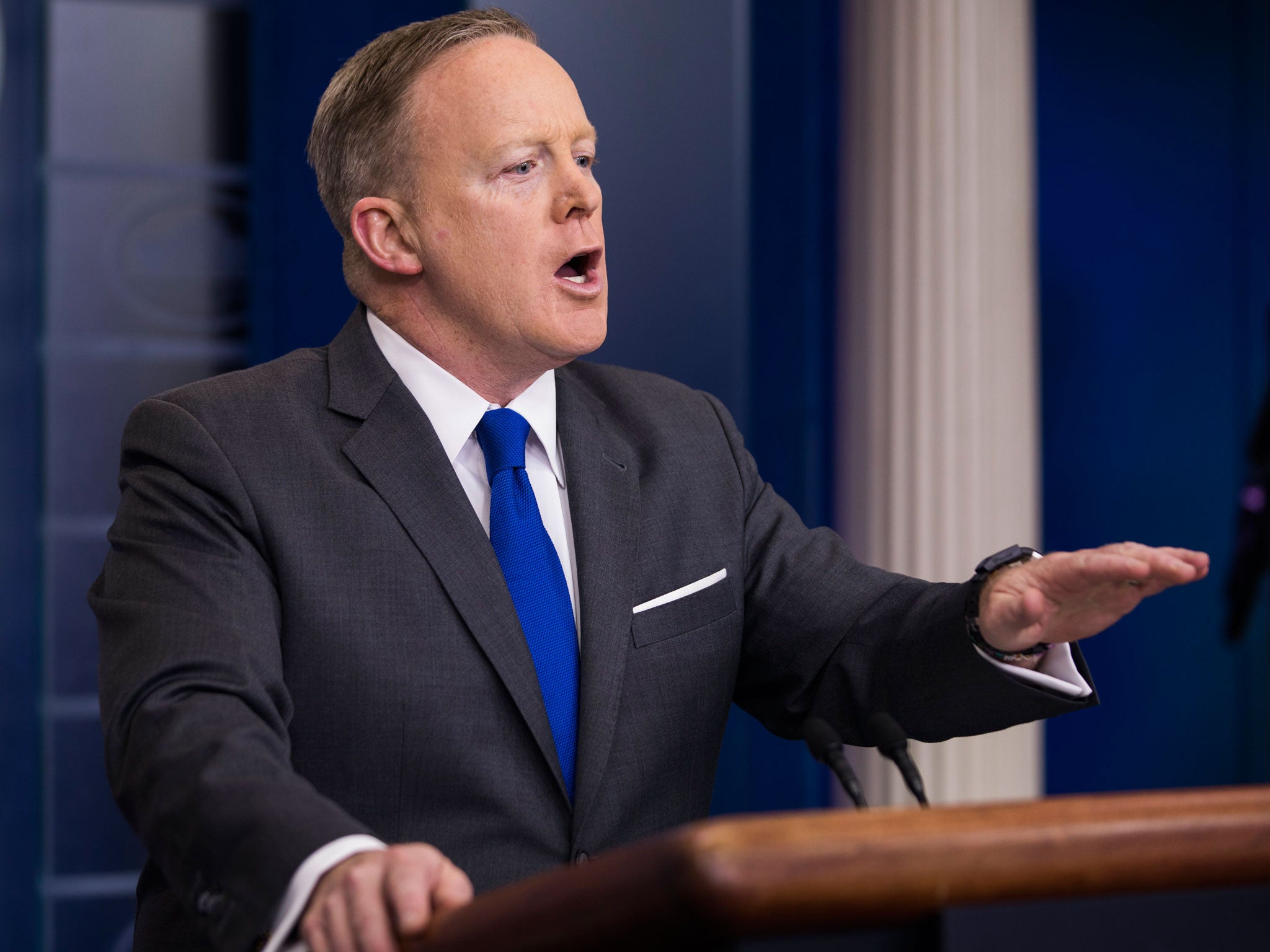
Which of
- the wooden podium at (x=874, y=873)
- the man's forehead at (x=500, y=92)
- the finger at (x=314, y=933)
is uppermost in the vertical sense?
the man's forehead at (x=500, y=92)

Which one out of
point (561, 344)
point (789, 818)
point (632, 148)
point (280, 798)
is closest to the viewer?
point (789, 818)

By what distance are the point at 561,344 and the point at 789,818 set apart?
917 mm

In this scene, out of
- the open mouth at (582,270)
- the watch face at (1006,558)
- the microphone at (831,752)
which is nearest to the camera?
the microphone at (831,752)

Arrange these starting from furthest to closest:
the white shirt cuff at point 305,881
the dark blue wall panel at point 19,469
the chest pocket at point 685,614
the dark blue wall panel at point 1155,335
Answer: the dark blue wall panel at point 1155,335, the dark blue wall panel at point 19,469, the chest pocket at point 685,614, the white shirt cuff at point 305,881

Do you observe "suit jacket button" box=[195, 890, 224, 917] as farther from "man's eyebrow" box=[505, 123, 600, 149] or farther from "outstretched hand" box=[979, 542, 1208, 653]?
"man's eyebrow" box=[505, 123, 600, 149]

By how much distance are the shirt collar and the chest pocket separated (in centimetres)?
19

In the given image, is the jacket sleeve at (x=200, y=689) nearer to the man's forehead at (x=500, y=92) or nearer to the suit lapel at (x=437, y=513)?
the suit lapel at (x=437, y=513)

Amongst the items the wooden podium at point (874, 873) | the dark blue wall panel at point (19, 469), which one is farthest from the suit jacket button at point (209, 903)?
the dark blue wall panel at point (19, 469)

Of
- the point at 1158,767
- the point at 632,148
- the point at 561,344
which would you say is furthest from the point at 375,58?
the point at 1158,767

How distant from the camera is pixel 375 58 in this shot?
1.52 meters

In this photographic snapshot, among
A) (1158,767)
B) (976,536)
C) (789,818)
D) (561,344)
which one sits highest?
(561,344)

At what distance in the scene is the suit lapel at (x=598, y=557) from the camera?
1.27 metres

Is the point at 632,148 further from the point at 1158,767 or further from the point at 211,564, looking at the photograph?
the point at 1158,767

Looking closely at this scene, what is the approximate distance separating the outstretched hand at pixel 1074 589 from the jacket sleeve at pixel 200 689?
647 mm
